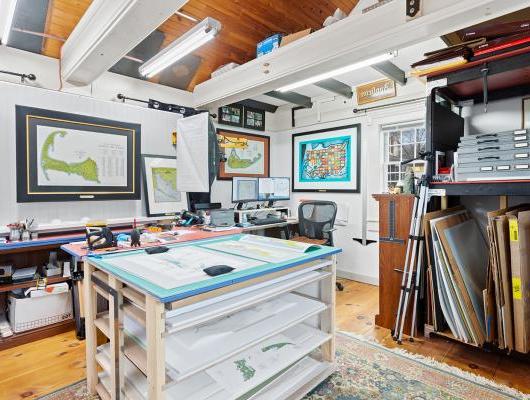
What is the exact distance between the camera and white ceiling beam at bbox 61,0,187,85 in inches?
79.1

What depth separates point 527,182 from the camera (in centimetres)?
198

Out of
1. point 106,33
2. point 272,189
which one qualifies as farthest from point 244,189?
point 106,33

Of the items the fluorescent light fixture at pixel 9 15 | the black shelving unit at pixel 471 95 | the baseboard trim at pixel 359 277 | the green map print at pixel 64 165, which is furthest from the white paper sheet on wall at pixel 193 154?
the baseboard trim at pixel 359 277

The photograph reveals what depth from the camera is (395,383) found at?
1.98m

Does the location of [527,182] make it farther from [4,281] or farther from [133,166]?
[4,281]

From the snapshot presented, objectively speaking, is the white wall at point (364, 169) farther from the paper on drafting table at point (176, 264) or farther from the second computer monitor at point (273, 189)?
the paper on drafting table at point (176, 264)

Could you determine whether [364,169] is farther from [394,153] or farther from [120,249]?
[120,249]

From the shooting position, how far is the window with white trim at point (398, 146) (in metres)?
3.93

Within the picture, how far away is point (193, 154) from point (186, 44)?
1015mm

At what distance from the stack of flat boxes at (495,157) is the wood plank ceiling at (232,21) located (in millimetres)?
2179

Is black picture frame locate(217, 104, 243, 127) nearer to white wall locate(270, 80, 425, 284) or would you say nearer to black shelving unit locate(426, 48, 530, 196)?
white wall locate(270, 80, 425, 284)

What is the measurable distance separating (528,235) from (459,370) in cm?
107

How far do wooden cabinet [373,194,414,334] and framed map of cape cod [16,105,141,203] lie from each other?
9.05ft

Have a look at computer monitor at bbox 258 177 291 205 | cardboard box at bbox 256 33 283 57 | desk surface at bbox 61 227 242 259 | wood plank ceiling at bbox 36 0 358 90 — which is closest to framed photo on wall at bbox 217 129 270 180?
computer monitor at bbox 258 177 291 205
